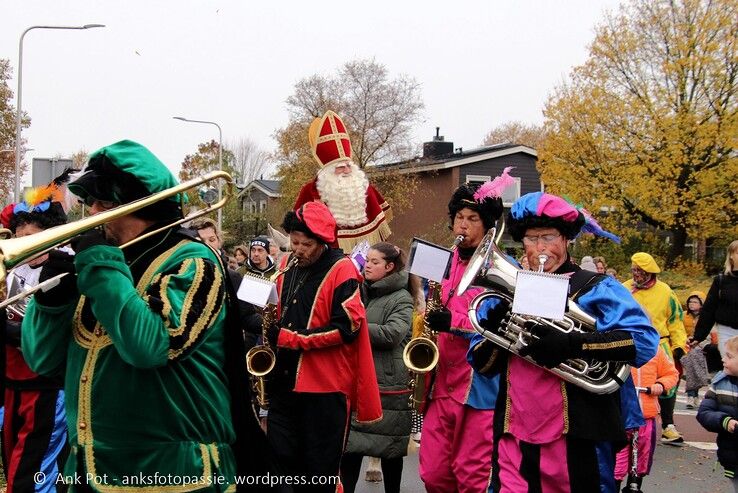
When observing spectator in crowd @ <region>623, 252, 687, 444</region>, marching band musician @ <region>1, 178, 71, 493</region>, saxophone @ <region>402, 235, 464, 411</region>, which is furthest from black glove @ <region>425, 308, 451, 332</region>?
spectator in crowd @ <region>623, 252, 687, 444</region>

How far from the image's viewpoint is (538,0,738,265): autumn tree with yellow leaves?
2558 cm

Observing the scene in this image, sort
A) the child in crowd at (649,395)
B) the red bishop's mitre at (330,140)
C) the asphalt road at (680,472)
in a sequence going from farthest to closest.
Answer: the red bishop's mitre at (330,140)
the asphalt road at (680,472)
the child in crowd at (649,395)

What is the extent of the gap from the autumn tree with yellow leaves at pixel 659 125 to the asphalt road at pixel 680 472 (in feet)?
59.2

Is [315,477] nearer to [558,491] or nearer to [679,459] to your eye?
[558,491]

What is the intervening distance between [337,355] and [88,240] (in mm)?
2504

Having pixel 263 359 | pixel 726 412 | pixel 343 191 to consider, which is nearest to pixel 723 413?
pixel 726 412

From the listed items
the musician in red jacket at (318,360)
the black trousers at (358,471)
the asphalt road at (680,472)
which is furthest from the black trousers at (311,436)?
the asphalt road at (680,472)

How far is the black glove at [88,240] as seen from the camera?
2.80 meters

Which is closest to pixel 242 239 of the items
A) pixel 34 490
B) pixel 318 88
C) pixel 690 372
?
pixel 318 88

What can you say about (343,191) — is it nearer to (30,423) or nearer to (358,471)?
(358,471)

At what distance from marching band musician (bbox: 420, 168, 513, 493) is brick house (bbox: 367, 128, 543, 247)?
31.7 meters

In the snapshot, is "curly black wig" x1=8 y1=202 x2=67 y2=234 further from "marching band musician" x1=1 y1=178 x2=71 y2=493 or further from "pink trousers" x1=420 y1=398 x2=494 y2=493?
"pink trousers" x1=420 y1=398 x2=494 y2=493

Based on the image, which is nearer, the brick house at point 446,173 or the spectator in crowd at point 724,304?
the spectator in crowd at point 724,304

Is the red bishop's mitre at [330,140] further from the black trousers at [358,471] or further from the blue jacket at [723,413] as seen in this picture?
the blue jacket at [723,413]
